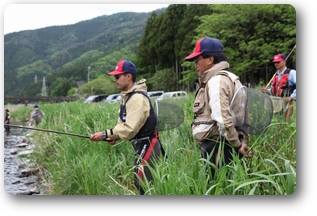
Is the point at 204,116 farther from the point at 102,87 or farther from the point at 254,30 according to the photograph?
the point at 102,87

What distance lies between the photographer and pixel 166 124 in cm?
358

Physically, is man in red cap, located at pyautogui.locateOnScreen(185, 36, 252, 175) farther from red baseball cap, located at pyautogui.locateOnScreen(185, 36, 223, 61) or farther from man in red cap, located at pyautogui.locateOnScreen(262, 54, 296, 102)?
man in red cap, located at pyautogui.locateOnScreen(262, 54, 296, 102)

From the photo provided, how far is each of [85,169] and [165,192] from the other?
2223mm

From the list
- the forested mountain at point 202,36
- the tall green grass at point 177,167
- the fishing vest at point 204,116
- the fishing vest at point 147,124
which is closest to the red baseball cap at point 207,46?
the fishing vest at point 204,116

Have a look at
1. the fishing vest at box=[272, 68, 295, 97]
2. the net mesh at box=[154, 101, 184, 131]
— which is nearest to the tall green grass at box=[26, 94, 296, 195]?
the net mesh at box=[154, 101, 184, 131]

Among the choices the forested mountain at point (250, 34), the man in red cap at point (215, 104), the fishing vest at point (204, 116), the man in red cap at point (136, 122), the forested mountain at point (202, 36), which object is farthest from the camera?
the forested mountain at point (202, 36)

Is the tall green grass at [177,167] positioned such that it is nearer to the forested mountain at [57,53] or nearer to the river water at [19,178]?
the river water at [19,178]

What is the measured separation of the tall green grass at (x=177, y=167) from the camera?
221 centimetres

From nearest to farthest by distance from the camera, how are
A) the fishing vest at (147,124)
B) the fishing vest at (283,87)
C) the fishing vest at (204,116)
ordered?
1. the fishing vest at (204,116)
2. the fishing vest at (147,124)
3. the fishing vest at (283,87)

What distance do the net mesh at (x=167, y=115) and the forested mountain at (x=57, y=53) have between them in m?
71.4

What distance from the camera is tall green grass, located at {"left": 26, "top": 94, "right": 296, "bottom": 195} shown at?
87.0 inches

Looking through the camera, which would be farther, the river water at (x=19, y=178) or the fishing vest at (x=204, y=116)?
the river water at (x=19, y=178)

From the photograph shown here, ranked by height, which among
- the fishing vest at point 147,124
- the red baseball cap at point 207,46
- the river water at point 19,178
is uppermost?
the red baseball cap at point 207,46

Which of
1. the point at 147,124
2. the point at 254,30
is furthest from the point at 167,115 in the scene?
the point at 254,30
